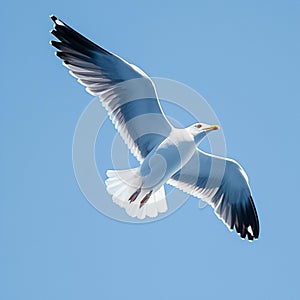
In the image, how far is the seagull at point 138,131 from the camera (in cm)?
1199

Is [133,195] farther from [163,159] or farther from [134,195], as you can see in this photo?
[163,159]

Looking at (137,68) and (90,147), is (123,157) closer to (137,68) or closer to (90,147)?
(90,147)

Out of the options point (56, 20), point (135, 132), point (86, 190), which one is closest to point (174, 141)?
point (135, 132)

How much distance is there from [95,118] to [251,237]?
3.63m

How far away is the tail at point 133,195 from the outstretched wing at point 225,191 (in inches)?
40.4

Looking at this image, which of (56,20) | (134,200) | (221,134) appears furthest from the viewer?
(221,134)

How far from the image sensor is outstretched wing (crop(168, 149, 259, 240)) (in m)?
13.8

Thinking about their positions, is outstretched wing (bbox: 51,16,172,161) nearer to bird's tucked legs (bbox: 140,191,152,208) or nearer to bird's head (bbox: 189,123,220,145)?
bird's head (bbox: 189,123,220,145)

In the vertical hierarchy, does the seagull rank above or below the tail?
above

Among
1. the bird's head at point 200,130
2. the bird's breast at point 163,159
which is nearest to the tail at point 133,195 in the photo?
the bird's breast at point 163,159

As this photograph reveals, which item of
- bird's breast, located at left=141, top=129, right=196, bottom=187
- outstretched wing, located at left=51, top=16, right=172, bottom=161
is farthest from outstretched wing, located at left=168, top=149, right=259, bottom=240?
outstretched wing, located at left=51, top=16, right=172, bottom=161

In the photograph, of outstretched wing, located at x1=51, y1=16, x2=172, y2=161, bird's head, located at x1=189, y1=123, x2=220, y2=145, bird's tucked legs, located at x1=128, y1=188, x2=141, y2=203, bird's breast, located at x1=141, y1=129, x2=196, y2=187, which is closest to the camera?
outstretched wing, located at x1=51, y1=16, x2=172, y2=161

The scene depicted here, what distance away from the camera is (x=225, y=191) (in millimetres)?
14094

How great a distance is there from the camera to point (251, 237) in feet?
46.6
